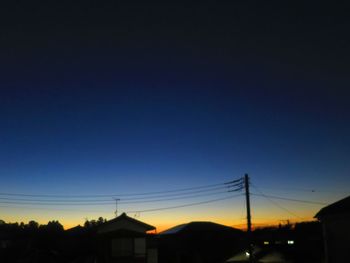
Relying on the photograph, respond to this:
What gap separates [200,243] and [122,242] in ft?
59.2

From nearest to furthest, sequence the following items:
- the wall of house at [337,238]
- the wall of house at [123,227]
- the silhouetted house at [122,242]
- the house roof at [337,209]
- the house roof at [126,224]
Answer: the wall of house at [337,238] → the house roof at [337,209] → the silhouetted house at [122,242] → the wall of house at [123,227] → the house roof at [126,224]

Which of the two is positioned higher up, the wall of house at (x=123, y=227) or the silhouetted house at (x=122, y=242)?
the wall of house at (x=123, y=227)

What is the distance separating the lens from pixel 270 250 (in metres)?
48.4

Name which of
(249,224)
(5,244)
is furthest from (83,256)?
(249,224)

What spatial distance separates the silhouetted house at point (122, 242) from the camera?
4156 centimetres

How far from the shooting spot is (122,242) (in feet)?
139

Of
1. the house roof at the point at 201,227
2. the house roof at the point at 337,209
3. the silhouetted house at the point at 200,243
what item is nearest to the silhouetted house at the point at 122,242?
the silhouetted house at the point at 200,243

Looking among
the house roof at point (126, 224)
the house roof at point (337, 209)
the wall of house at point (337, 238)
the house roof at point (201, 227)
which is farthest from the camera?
A: the house roof at point (201, 227)

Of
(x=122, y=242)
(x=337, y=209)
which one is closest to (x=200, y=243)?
(x=122, y=242)

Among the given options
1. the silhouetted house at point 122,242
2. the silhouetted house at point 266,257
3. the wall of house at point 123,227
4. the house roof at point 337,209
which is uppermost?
the house roof at point 337,209

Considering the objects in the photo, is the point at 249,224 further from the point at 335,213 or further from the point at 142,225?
the point at 142,225

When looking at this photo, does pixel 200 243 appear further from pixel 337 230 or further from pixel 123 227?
pixel 337 230

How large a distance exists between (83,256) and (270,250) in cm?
2256

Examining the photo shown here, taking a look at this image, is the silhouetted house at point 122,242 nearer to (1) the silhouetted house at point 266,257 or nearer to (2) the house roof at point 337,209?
(1) the silhouetted house at point 266,257
